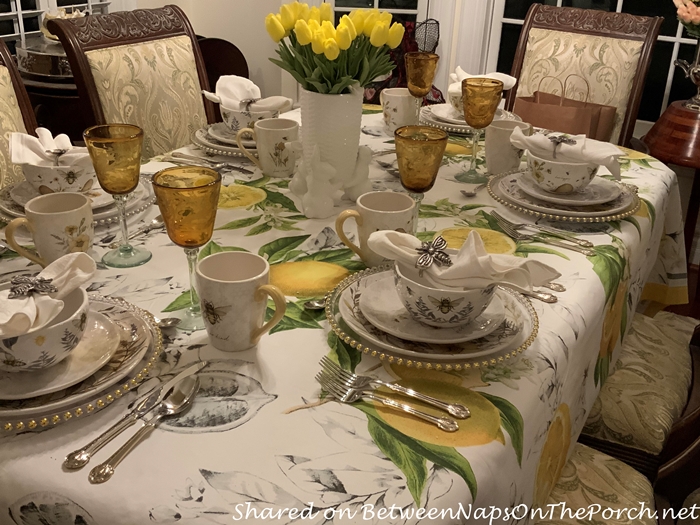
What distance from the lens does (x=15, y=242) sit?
886 millimetres

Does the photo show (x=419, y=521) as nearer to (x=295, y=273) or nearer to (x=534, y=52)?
(x=295, y=273)

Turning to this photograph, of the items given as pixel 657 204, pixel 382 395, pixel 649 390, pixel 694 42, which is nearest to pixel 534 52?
pixel 694 42

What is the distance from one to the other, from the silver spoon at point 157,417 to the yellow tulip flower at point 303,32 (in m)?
0.59

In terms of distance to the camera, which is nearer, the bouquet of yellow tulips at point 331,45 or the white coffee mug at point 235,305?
the white coffee mug at point 235,305

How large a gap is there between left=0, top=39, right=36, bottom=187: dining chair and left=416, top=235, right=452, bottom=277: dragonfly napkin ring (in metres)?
1.00

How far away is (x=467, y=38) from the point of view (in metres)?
2.99

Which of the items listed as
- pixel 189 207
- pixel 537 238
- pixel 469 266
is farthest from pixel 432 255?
pixel 537 238

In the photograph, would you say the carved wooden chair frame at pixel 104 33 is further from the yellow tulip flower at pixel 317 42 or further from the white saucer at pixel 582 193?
the white saucer at pixel 582 193

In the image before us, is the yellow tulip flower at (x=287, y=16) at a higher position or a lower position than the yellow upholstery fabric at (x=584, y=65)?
higher

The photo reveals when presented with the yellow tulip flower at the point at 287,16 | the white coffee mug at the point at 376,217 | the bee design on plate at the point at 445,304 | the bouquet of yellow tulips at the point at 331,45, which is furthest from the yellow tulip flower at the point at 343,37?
the bee design on plate at the point at 445,304

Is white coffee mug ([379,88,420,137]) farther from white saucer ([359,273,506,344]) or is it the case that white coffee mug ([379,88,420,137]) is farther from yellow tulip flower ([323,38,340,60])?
white saucer ([359,273,506,344])

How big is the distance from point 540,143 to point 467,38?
6.40ft

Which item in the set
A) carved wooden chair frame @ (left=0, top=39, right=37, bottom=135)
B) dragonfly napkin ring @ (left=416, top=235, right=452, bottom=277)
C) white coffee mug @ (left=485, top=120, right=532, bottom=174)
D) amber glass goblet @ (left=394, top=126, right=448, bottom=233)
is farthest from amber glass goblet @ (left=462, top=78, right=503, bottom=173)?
carved wooden chair frame @ (left=0, top=39, right=37, bottom=135)

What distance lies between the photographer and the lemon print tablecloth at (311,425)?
56cm
